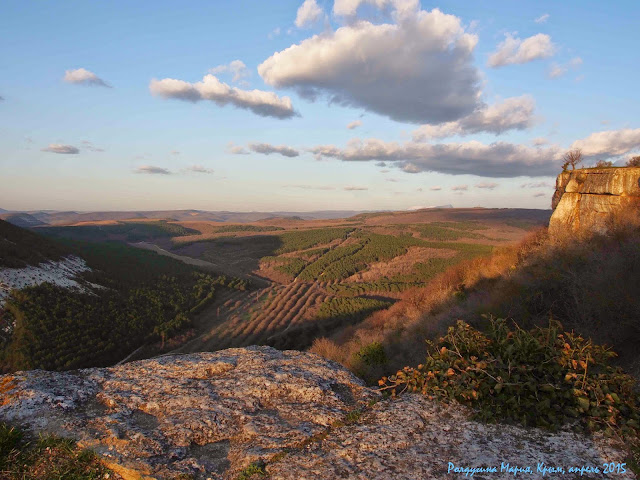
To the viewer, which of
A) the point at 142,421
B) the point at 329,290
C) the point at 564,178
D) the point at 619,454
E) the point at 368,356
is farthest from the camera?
the point at 329,290

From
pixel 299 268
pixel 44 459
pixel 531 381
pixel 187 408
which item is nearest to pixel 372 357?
pixel 187 408

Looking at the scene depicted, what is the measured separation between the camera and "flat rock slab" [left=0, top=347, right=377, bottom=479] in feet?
12.8

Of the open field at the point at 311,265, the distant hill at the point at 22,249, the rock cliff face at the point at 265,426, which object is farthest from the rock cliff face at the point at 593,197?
the distant hill at the point at 22,249

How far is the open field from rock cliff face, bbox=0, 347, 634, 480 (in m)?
31.5

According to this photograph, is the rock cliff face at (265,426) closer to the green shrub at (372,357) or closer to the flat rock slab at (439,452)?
the flat rock slab at (439,452)

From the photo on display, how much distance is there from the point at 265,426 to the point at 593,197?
3220cm

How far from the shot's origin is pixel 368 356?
58.9 feet

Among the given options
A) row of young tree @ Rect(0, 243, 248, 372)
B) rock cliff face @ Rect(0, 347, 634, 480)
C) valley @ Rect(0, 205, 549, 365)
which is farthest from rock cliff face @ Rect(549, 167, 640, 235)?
row of young tree @ Rect(0, 243, 248, 372)

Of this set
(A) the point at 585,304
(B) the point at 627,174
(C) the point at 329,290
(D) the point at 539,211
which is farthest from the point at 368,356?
(D) the point at 539,211

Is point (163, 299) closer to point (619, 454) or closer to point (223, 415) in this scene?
point (223, 415)

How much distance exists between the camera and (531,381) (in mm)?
4125

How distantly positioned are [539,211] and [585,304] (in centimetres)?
15323

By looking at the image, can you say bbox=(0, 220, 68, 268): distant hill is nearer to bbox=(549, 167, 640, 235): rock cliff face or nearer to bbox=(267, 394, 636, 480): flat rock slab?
bbox=(267, 394, 636, 480): flat rock slab

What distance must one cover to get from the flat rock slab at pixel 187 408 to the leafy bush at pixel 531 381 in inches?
51.7
